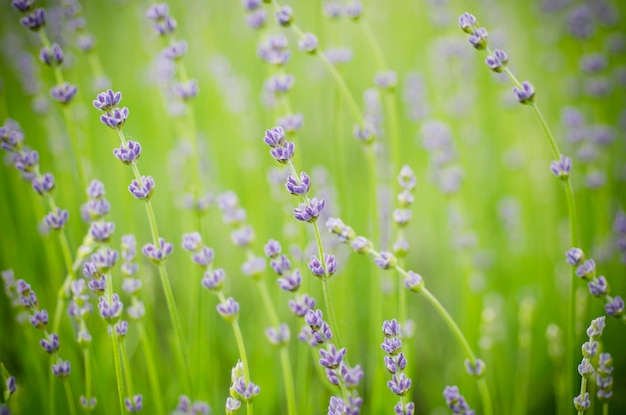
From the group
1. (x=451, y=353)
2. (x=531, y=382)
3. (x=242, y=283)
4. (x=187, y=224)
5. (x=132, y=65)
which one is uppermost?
(x=132, y=65)

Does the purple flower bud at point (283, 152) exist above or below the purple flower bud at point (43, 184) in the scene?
below

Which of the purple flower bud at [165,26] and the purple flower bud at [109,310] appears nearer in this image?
the purple flower bud at [109,310]

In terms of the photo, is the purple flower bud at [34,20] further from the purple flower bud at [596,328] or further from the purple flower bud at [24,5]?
the purple flower bud at [596,328]

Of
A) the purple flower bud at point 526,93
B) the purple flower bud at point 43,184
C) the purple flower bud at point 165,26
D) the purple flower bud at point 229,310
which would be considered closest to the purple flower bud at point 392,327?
the purple flower bud at point 229,310

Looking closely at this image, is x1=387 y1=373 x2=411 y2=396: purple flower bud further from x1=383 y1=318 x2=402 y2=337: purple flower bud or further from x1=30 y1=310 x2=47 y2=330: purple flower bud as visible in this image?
x1=30 y1=310 x2=47 y2=330: purple flower bud

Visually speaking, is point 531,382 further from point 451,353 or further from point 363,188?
point 363,188

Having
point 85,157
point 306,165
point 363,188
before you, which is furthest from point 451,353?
point 85,157
